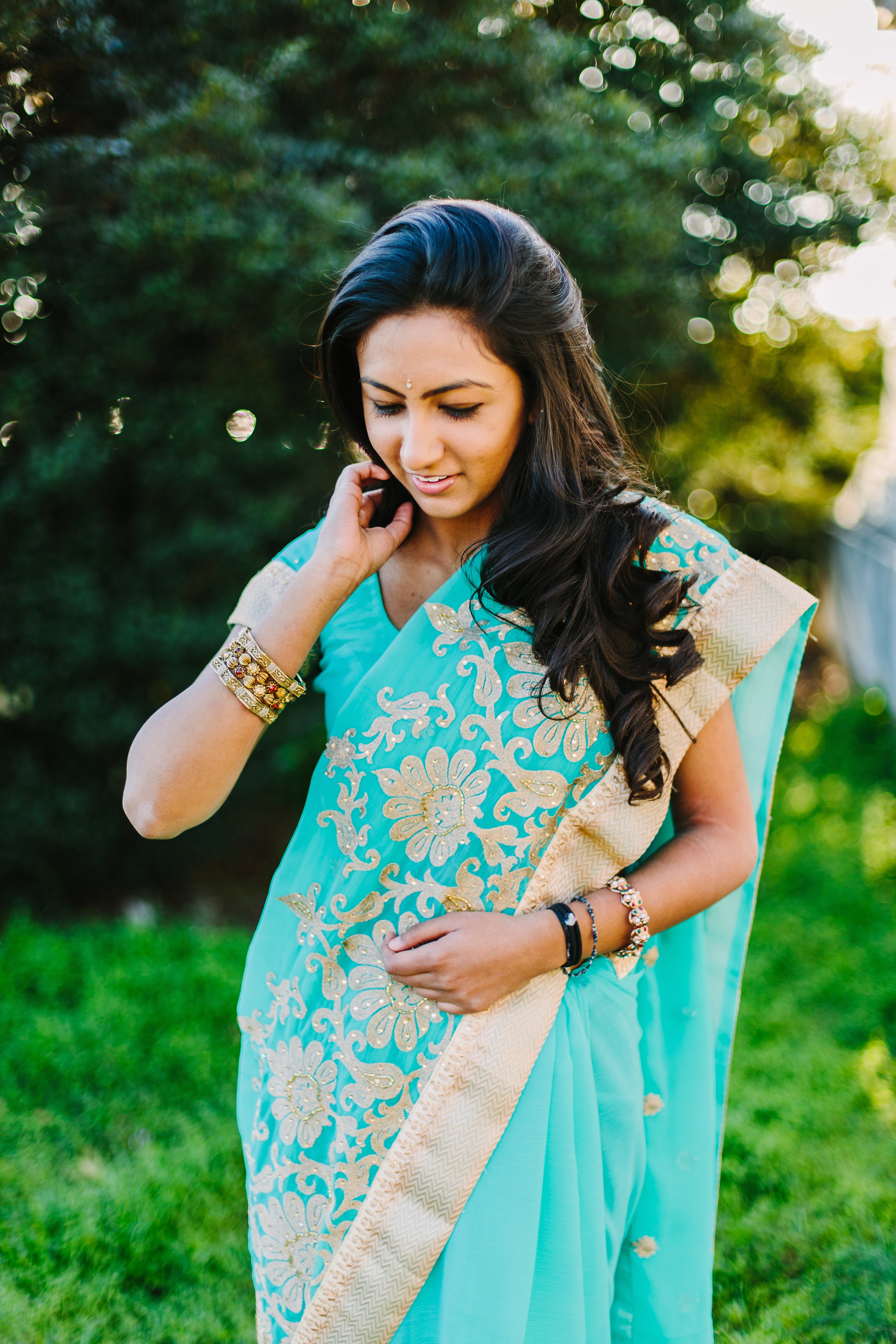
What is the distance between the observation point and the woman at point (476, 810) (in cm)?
122

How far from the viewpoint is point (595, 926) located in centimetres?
127

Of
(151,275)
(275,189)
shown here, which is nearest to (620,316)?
(275,189)

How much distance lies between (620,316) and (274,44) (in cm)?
165

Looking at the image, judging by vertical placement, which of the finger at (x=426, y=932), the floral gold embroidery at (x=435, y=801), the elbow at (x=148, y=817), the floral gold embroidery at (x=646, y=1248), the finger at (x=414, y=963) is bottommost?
the floral gold embroidery at (x=646, y=1248)

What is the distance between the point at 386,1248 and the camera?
1229 millimetres

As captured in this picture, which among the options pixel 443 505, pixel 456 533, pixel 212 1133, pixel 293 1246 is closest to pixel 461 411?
pixel 443 505

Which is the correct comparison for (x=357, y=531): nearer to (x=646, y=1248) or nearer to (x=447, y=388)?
(x=447, y=388)

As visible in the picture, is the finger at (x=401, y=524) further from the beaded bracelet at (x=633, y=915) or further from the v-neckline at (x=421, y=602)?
the beaded bracelet at (x=633, y=915)

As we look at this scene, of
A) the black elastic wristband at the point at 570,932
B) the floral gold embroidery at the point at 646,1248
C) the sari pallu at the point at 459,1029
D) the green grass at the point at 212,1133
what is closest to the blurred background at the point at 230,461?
the green grass at the point at 212,1133

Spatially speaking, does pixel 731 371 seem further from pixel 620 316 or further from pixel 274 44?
pixel 274 44

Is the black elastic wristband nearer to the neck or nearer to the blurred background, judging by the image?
the neck

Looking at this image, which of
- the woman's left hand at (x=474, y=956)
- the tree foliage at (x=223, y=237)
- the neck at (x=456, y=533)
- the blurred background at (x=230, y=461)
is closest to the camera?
the woman's left hand at (x=474, y=956)

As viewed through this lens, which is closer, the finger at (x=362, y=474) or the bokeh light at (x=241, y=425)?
the finger at (x=362, y=474)

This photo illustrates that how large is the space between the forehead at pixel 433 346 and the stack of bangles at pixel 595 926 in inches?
26.7
